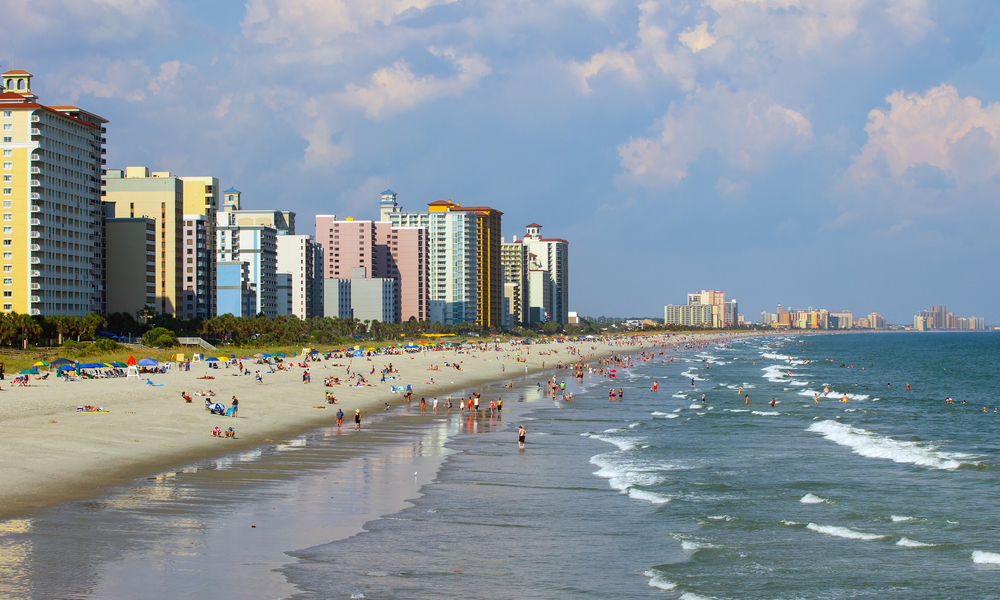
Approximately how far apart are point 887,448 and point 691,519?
744 inches

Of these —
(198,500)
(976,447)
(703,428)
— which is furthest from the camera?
(703,428)

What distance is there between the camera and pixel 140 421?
124ft

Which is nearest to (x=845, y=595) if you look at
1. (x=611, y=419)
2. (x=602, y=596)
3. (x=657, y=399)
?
(x=602, y=596)

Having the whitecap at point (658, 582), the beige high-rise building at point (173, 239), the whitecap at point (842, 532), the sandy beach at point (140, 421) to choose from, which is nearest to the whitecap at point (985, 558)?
the whitecap at point (842, 532)

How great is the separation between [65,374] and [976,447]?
5428cm

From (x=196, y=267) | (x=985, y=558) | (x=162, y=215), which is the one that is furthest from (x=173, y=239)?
(x=985, y=558)

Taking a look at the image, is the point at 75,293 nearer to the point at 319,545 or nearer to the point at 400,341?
the point at 400,341

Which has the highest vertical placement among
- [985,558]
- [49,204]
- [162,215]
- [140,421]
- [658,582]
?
[162,215]

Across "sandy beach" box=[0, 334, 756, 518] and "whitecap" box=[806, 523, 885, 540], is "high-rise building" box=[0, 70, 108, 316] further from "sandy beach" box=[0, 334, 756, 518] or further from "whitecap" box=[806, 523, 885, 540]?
"whitecap" box=[806, 523, 885, 540]

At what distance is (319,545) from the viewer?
19906mm

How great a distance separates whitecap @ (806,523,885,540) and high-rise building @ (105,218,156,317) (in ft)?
405

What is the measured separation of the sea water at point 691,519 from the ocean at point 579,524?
0.26ft

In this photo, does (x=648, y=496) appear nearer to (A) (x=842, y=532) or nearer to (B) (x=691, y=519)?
(B) (x=691, y=519)

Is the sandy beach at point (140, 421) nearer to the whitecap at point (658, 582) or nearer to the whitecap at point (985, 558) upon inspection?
the whitecap at point (658, 582)
